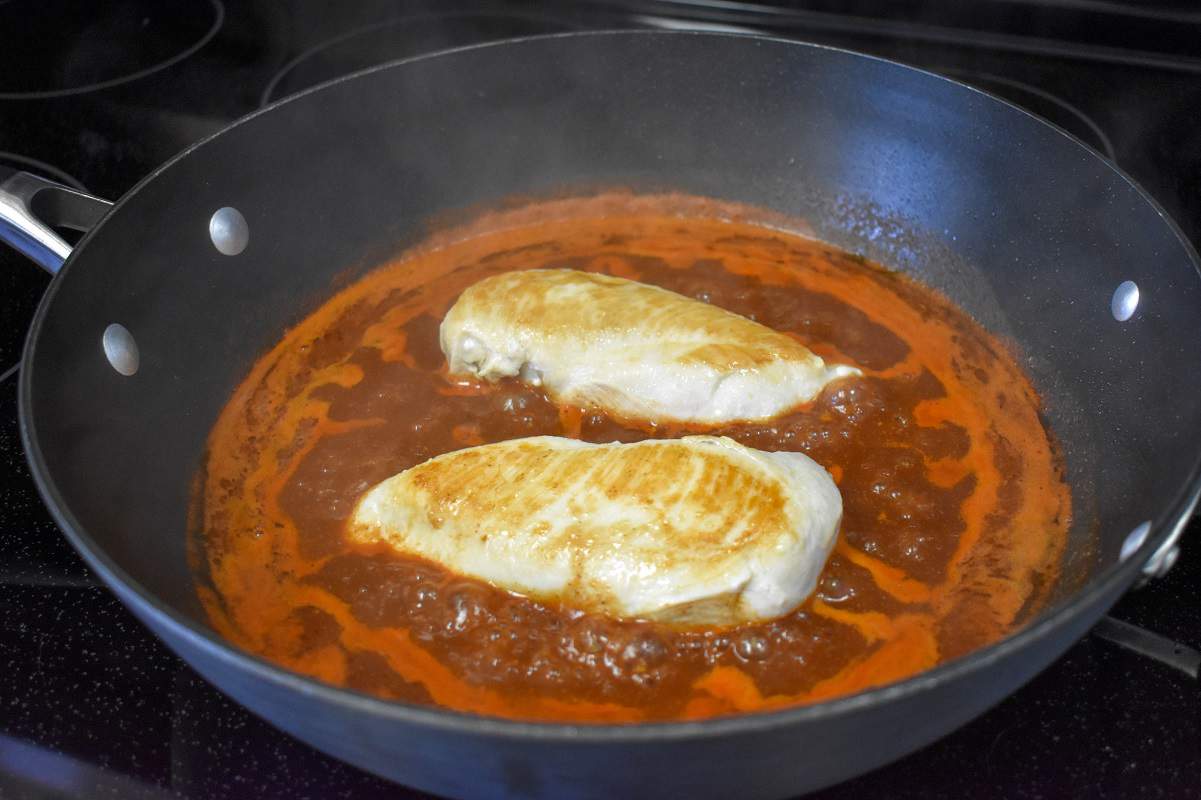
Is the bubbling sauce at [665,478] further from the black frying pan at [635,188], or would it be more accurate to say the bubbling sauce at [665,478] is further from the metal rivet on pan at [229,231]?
the metal rivet on pan at [229,231]

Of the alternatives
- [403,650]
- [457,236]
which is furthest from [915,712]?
[457,236]

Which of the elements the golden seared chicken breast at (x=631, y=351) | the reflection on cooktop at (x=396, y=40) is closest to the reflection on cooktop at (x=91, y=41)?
the reflection on cooktop at (x=396, y=40)

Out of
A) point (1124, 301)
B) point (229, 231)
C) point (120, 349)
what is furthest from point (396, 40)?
point (1124, 301)

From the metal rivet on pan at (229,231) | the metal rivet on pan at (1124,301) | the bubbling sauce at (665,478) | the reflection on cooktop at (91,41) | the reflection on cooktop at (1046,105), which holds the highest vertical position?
the reflection on cooktop at (1046,105)

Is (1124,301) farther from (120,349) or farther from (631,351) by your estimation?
→ (120,349)

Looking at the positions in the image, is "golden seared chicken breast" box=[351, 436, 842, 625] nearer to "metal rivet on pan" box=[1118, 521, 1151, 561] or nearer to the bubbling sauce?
the bubbling sauce

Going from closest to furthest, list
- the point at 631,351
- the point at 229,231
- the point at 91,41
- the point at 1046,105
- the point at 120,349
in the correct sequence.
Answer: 1. the point at 120,349
2. the point at 631,351
3. the point at 229,231
4. the point at 1046,105
5. the point at 91,41

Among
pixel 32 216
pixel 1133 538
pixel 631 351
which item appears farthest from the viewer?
pixel 631 351

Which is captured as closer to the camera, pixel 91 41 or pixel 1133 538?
pixel 1133 538
